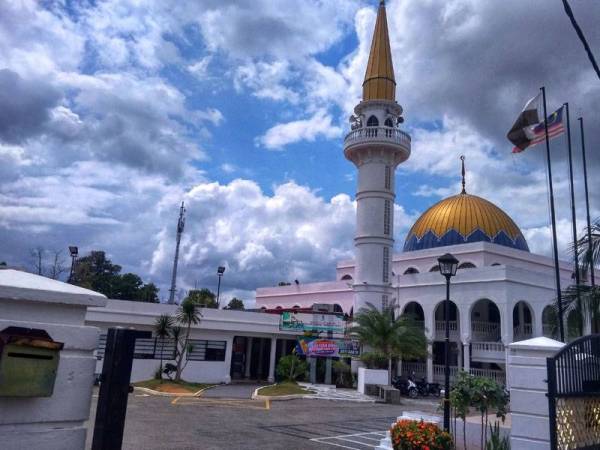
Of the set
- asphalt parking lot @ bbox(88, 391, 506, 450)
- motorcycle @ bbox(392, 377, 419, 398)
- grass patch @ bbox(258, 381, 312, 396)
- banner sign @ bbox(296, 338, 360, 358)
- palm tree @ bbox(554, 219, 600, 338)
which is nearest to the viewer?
palm tree @ bbox(554, 219, 600, 338)

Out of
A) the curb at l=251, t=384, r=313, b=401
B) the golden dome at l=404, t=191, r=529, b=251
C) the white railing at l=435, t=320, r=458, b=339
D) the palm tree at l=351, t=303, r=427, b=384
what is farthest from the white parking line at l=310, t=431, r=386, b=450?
the golden dome at l=404, t=191, r=529, b=251

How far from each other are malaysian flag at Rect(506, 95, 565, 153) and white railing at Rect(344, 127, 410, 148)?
14.6 meters

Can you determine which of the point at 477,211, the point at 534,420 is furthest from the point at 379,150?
the point at 534,420

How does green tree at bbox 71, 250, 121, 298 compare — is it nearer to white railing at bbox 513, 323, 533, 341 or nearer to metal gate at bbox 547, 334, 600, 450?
white railing at bbox 513, 323, 533, 341

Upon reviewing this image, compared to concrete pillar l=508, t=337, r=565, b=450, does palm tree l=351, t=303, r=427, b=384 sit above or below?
above

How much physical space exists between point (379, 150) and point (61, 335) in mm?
30758

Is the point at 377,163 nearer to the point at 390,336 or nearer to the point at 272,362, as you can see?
the point at 390,336

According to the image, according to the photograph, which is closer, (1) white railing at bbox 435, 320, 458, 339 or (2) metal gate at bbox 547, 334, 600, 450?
(2) metal gate at bbox 547, 334, 600, 450

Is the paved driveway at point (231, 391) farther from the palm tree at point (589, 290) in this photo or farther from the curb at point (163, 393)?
the palm tree at point (589, 290)

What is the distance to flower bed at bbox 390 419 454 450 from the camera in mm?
8266

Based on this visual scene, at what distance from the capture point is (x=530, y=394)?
7121mm

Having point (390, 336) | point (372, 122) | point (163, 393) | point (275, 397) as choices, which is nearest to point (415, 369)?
point (390, 336)

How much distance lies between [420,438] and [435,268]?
98.3 ft

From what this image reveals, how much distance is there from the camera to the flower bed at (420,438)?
8.27 meters
